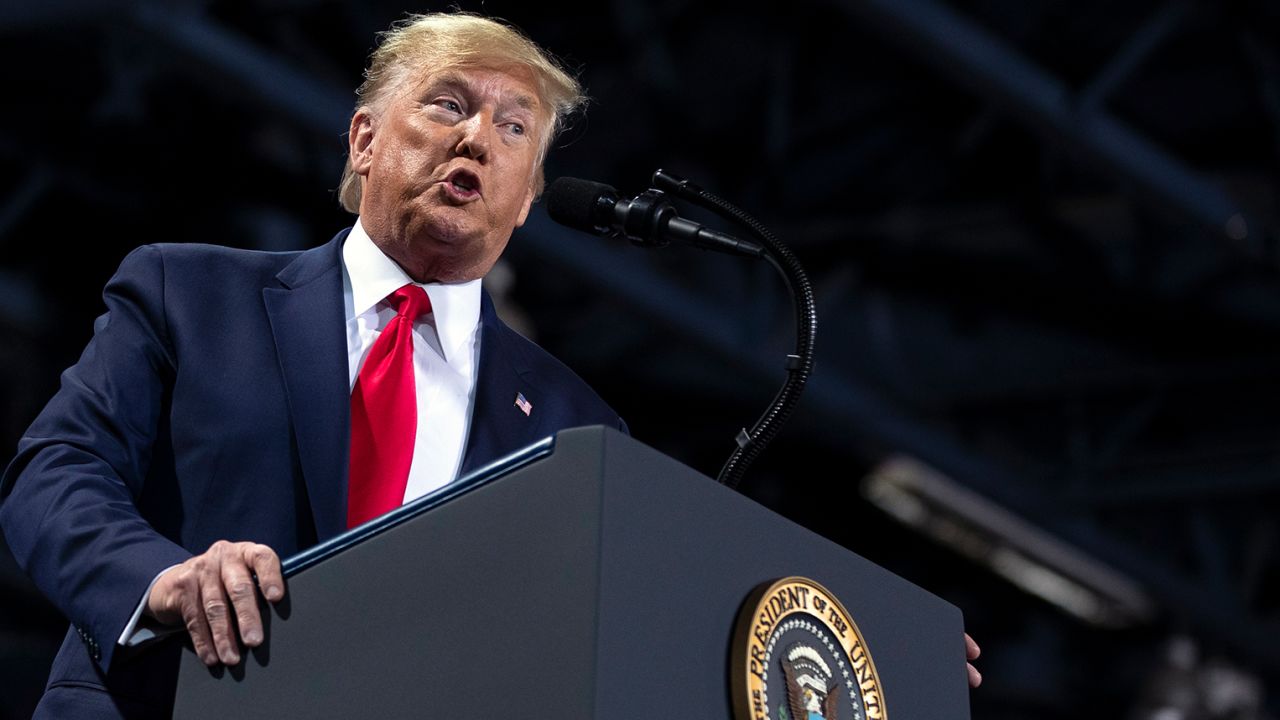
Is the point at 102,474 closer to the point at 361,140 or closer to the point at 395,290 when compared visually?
the point at 395,290

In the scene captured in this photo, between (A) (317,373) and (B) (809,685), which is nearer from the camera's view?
(B) (809,685)

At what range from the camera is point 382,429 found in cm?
144

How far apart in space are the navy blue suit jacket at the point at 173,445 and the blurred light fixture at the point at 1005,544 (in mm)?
5873

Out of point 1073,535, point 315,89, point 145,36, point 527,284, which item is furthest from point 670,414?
point 145,36

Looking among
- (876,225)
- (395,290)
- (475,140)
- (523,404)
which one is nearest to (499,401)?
(523,404)

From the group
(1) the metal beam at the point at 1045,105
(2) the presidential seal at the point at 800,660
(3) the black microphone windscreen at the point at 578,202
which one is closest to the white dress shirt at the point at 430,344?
(3) the black microphone windscreen at the point at 578,202

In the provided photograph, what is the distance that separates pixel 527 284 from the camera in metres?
6.39

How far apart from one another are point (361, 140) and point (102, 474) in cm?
58

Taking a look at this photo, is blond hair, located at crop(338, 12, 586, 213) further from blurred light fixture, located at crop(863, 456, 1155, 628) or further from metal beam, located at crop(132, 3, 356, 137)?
blurred light fixture, located at crop(863, 456, 1155, 628)

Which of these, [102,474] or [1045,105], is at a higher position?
[1045,105]

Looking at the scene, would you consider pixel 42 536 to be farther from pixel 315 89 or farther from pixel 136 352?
pixel 315 89

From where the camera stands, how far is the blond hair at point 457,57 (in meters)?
1.67

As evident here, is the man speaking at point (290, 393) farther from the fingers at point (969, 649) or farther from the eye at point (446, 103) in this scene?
the fingers at point (969, 649)

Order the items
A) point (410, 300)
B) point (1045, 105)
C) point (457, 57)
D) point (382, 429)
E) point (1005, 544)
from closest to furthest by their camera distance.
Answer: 1. point (382, 429)
2. point (410, 300)
3. point (457, 57)
4. point (1045, 105)
5. point (1005, 544)
